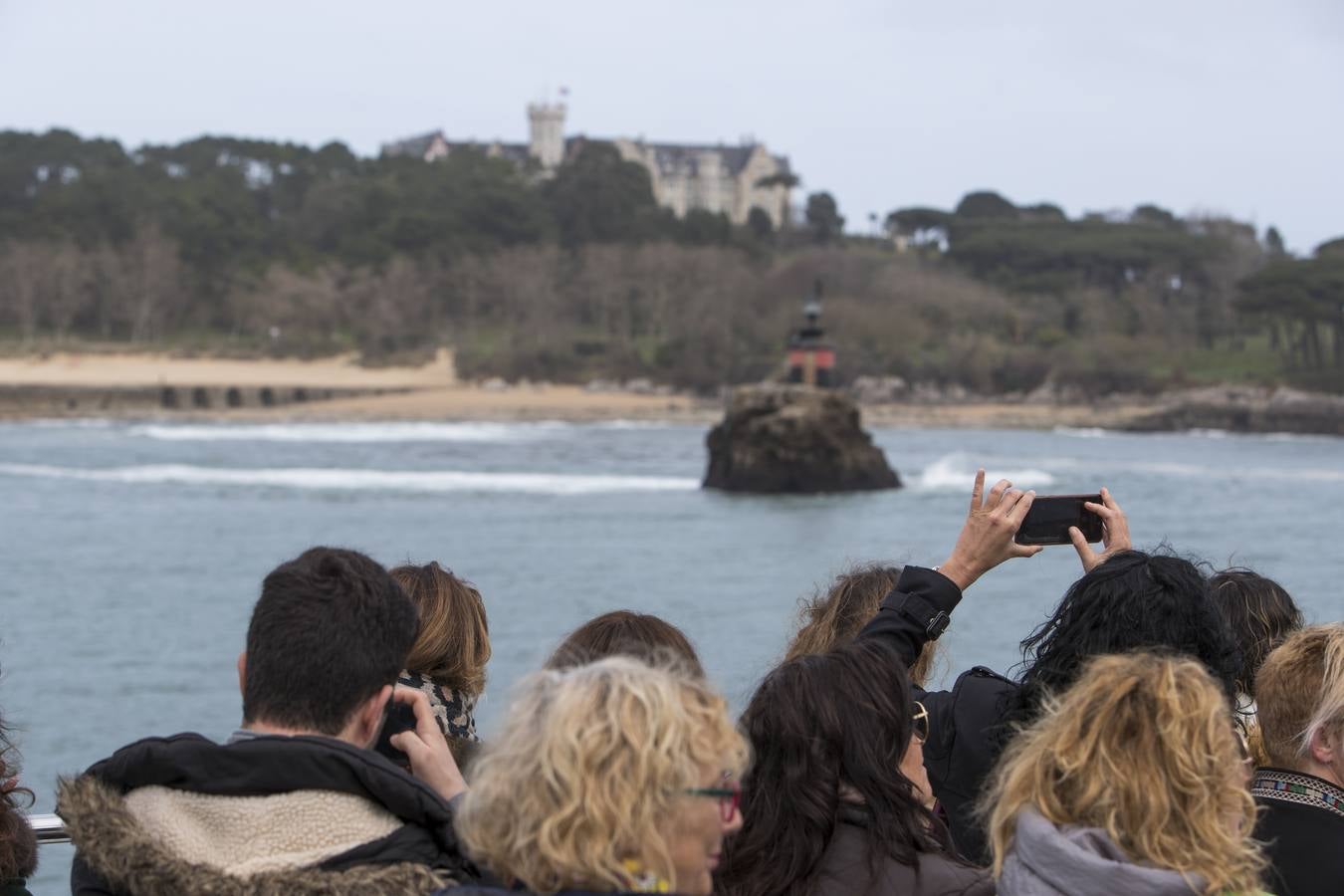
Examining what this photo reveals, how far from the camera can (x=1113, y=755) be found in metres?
2.30

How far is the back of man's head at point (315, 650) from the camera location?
7.85 feet

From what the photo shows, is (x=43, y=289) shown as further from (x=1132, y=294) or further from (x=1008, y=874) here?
(x=1008, y=874)

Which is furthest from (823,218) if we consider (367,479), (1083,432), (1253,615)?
(1253,615)

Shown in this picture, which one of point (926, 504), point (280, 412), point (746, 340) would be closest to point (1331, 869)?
point (926, 504)

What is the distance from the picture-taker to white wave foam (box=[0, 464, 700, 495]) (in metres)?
44.2

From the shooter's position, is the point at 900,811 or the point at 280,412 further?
the point at 280,412

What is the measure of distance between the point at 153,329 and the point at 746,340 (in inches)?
1333

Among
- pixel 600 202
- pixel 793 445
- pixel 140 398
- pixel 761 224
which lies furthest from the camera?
pixel 761 224

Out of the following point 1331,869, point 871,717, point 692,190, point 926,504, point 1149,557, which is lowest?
point 926,504

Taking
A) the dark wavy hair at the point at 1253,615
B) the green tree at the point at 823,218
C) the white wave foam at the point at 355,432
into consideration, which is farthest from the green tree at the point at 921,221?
the dark wavy hair at the point at 1253,615

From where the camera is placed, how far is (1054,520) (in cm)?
356

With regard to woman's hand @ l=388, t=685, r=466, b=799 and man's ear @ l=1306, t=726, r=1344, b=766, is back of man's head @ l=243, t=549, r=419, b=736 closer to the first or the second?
woman's hand @ l=388, t=685, r=466, b=799

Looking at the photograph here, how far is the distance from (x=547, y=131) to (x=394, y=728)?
457 ft

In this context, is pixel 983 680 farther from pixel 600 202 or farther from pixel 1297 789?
pixel 600 202
